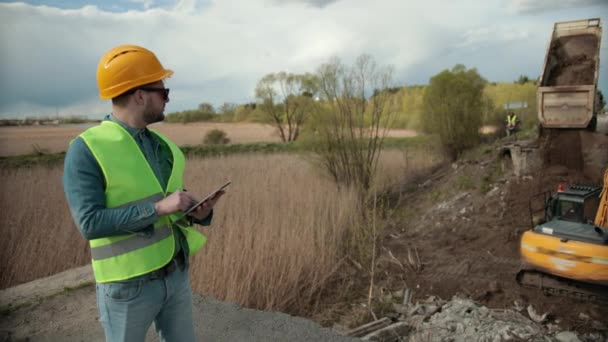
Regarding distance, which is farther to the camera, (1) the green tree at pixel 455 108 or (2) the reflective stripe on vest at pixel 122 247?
(1) the green tree at pixel 455 108

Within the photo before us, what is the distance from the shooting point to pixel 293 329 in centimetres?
388

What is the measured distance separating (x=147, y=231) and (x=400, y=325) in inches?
169

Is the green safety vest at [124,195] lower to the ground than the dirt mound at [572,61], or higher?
lower

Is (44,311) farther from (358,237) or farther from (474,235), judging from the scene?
(474,235)

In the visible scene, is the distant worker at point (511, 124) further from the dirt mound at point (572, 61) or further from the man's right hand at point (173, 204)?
the man's right hand at point (173, 204)

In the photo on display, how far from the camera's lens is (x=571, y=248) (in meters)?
5.50

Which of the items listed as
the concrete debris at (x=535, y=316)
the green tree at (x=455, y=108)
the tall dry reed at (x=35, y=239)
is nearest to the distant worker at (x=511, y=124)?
the green tree at (x=455, y=108)

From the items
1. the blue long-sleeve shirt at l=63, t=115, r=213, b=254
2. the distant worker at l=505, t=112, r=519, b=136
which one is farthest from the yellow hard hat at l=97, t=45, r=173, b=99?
the distant worker at l=505, t=112, r=519, b=136

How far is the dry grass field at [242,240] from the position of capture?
558 cm

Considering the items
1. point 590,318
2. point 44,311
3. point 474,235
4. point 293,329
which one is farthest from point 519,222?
point 44,311

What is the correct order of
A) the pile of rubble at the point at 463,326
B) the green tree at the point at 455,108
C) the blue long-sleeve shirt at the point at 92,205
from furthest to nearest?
the green tree at the point at 455,108 → the pile of rubble at the point at 463,326 → the blue long-sleeve shirt at the point at 92,205

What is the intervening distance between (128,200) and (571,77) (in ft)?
31.8

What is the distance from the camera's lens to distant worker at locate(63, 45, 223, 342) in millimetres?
1755

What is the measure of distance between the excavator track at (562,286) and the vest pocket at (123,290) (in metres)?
6.28
